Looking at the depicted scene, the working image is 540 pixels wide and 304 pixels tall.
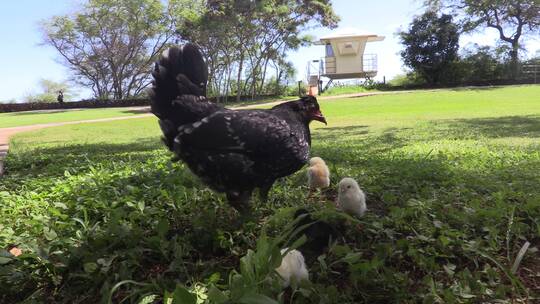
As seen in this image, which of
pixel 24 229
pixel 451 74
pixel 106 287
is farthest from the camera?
pixel 451 74

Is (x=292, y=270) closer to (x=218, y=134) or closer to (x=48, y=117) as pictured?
(x=218, y=134)

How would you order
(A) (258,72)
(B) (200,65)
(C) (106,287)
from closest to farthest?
(C) (106,287) < (B) (200,65) < (A) (258,72)

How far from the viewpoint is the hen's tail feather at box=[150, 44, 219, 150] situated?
331cm

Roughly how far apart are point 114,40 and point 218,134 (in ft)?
134

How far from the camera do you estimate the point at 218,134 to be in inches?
121

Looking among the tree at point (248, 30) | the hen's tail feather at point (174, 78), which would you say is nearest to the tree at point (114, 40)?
the tree at point (248, 30)

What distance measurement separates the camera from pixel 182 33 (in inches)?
1284

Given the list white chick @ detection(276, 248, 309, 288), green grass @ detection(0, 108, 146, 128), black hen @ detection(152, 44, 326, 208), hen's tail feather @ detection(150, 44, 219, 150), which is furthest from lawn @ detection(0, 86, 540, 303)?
green grass @ detection(0, 108, 146, 128)

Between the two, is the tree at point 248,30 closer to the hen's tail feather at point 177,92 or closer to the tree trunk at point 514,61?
the tree trunk at point 514,61

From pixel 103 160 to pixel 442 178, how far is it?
177 inches

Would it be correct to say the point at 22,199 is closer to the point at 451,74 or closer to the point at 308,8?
the point at 308,8

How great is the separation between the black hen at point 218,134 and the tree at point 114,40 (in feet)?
112

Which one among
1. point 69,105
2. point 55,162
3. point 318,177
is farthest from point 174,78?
point 69,105

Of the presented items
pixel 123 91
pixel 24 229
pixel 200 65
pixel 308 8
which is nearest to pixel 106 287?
pixel 24 229
